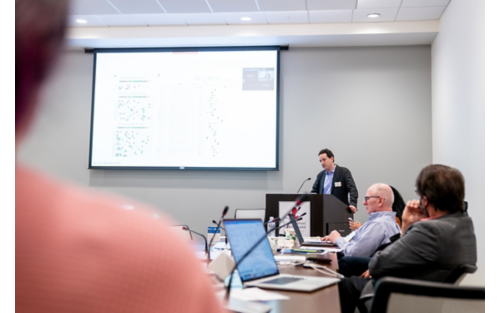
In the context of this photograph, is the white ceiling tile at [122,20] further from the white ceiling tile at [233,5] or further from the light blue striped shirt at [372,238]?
the light blue striped shirt at [372,238]

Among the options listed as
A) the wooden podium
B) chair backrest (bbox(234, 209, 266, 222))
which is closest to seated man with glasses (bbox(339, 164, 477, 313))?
the wooden podium

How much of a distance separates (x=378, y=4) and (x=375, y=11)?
22cm

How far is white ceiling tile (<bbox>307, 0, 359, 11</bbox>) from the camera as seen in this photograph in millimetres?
5488

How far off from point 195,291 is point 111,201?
0.09 metres

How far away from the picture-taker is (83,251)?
0.31 m

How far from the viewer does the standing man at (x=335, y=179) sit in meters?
6.11

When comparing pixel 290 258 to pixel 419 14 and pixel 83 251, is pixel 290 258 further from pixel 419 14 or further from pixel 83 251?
pixel 419 14

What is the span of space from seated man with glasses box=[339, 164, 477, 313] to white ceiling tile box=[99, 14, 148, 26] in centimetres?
498

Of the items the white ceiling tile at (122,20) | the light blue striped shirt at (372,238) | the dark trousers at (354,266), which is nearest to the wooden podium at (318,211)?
the light blue striped shirt at (372,238)

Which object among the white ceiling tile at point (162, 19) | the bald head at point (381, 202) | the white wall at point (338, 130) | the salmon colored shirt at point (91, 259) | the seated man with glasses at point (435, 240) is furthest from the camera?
the white wall at point (338, 130)

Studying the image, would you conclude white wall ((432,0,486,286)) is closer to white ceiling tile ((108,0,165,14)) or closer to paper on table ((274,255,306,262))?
paper on table ((274,255,306,262))

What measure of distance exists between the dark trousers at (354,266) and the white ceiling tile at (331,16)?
3.91 metres

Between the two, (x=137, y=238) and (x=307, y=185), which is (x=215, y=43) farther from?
(x=137, y=238)
